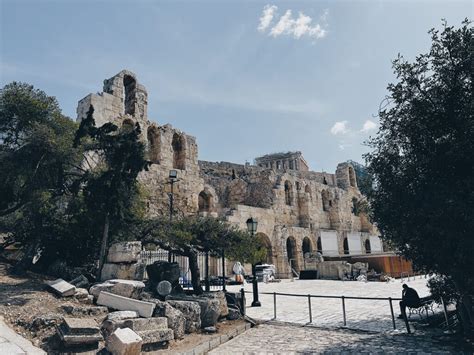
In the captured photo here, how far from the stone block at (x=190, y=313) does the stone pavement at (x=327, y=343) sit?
2.63 feet

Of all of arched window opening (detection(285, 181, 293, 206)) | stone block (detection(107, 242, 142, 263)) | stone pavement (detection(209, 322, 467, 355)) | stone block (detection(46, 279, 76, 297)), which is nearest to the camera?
stone pavement (detection(209, 322, 467, 355))

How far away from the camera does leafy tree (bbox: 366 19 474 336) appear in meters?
6.20

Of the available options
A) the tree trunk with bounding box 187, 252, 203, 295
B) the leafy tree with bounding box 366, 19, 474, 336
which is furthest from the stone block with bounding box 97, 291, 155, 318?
the leafy tree with bounding box 366, 19, 474, 336

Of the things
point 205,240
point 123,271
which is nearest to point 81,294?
point 123,271

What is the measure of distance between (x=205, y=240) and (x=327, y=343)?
437 cm

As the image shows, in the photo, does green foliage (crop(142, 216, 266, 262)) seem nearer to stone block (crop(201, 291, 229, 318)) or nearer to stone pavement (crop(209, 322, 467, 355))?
stone block (crop(201, 291, 229, 318))

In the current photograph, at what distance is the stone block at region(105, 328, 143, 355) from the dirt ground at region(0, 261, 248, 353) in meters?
0.43

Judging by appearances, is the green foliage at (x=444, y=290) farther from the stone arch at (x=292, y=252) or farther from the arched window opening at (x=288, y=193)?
the arched window opening at (x=288, y=193)

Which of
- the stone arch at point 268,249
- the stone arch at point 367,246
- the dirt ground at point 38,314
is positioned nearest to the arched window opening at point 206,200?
the stone arch at point 268,249

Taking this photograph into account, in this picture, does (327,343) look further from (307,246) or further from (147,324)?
(307,246)

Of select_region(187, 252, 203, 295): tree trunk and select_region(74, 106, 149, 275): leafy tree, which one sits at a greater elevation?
select_region(74, 106, 149, 275): leafy tree

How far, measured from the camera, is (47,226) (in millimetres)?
10734

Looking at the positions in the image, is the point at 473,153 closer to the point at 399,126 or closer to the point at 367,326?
the point at 399,126

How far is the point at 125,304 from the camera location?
7.18m
